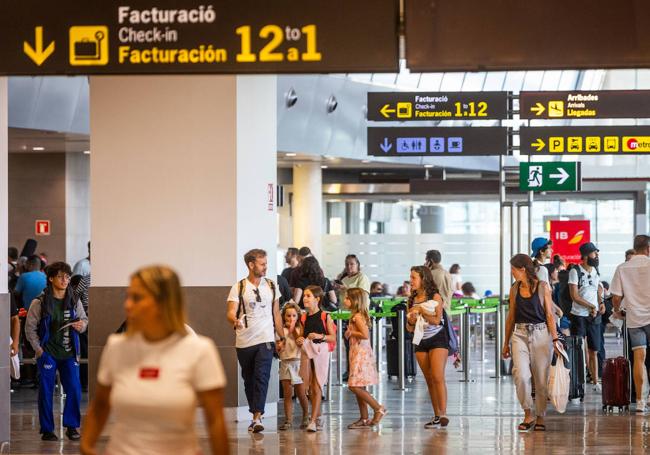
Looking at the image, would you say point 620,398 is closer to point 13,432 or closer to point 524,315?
point 524,315

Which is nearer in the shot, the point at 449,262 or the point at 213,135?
the point at 213,135

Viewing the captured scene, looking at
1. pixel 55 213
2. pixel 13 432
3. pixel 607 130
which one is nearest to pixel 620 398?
pixel 607 130

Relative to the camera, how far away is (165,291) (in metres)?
5.02

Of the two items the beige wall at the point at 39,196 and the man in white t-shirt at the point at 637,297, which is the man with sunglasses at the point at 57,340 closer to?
the man in white t-shirt at the point at 637,297

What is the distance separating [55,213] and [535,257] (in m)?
12.4

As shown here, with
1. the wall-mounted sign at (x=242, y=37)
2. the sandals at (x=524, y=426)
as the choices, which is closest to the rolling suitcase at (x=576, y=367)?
the sandals at (x=524, y=426)

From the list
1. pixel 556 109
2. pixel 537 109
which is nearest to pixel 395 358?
pixel 537 109

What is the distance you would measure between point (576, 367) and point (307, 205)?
48.5ft

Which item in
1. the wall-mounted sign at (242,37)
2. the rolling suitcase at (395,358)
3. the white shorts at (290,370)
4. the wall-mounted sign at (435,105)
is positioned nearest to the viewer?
the wall-mounted sign at (242,37)

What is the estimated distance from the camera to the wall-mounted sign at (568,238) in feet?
79.7

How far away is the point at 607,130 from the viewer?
18516 millimetres

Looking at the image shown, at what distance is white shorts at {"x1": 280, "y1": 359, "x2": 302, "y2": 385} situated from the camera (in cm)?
1336

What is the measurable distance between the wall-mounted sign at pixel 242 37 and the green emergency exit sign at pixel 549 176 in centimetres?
1181

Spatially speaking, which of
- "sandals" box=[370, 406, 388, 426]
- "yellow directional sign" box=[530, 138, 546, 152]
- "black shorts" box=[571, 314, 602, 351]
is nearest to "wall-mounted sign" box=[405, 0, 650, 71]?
"sandals" box=[370, 406, 388, 426]
